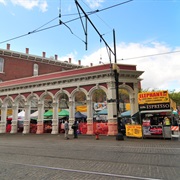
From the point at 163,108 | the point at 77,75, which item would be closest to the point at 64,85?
the point at 77,75

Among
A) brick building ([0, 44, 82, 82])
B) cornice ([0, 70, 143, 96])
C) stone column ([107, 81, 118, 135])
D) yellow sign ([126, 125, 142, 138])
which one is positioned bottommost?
yellow sign ([126, 125, 142, 138])

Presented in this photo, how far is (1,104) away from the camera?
3172 cm

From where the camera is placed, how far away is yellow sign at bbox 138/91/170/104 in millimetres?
16609

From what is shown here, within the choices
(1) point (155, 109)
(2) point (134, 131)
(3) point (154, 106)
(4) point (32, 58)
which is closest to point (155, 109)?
(1) point (155, 109)

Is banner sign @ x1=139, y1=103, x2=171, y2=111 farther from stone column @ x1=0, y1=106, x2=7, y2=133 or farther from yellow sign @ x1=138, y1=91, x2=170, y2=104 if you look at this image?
stone column @ x1=0, y1=106, x2=7, y2=133

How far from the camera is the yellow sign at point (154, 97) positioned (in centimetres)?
1661

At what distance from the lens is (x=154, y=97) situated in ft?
55.7

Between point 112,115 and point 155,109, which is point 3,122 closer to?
point 112,115

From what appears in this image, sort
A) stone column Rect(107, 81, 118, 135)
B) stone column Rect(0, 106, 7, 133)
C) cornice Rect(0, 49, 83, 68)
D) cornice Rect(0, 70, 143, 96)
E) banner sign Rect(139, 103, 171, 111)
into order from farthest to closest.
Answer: cornice Rect(0, 49, 83, 68) → stone column Rect(0, 106, 7, 133) → cornice Rect(0, 70, 143, 96) → stone column Rect(107, 81, 118, 135) → banner sign Rect(139, 103, 171, 111)

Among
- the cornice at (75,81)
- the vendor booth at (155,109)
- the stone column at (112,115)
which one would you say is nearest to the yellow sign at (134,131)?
the vendor booth at (155,109)

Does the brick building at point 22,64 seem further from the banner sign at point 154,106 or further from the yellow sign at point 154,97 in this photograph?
the banner sign at point 154,106

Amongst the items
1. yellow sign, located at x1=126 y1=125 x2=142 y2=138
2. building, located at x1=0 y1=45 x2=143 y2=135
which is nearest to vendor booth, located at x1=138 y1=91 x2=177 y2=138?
yellow sign, located at x1=126 y1=125 x2=142 y2=138

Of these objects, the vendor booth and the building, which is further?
the building

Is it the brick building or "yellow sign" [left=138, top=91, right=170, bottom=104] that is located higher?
the brick building
